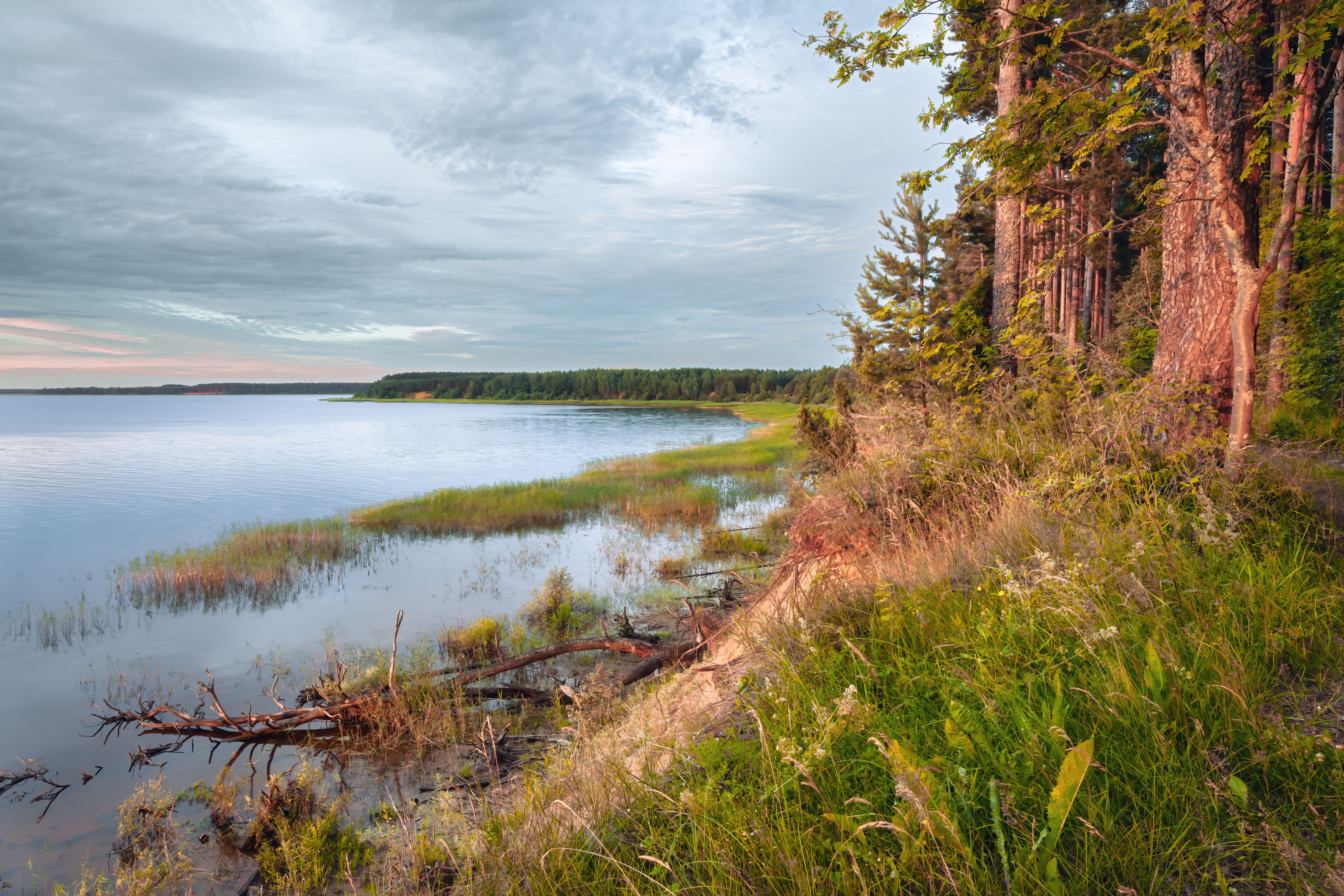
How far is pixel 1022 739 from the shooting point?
101 inches

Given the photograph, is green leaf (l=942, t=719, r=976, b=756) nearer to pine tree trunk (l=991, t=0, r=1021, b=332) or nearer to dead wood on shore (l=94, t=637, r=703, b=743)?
dead wood on shore (l=94, t=637, r=703, b=743)

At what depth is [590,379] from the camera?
538 feet

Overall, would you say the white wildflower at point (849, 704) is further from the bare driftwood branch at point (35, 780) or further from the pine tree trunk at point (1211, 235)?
the bare driftwood branch at point (35, 780)

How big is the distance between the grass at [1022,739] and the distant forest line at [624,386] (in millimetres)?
137317

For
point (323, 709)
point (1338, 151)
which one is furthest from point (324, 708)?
point (1338, 151)

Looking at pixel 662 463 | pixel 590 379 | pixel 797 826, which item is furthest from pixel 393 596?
pixel 590 379

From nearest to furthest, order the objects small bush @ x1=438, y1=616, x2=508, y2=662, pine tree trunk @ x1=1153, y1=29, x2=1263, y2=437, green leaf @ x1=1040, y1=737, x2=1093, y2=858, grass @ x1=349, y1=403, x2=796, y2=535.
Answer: green leaf @ x1=1040, y1=737, x2=1093, y2=858
pine tree trunk @ x1=1153, y1=29, x2=1263, y2=437
small bush @ x1=438, y1=616, x2=508, y2=662
grass @ x1=349, y1=403, x2=796, y2=535

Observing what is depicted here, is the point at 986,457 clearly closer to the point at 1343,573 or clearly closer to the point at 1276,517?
the point at 1276,517

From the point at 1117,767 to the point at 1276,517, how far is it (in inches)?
149

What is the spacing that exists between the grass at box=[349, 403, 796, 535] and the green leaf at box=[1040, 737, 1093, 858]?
16.6 metres

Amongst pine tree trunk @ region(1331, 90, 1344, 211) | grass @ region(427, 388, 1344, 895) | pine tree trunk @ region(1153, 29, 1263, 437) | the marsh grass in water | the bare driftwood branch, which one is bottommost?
the bare driftwood branch

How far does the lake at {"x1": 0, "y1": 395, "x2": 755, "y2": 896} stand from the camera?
21.3ft

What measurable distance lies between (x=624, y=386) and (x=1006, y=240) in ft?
497

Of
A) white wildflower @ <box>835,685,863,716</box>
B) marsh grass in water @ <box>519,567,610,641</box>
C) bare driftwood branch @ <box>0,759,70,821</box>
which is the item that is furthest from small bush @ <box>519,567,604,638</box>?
white wildflower @ <box>835,685,863,716</box>
